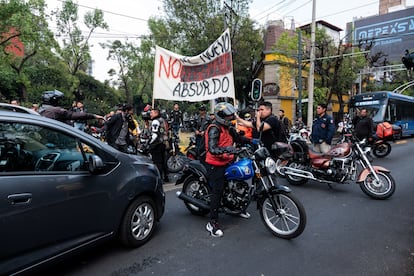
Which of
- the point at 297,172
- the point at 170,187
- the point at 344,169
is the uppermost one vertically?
the point at 344,169

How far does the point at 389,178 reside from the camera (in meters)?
5.19

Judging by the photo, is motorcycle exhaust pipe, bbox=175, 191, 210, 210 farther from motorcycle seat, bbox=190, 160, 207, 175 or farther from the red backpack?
the red backpack

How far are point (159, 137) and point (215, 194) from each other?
8.70ft

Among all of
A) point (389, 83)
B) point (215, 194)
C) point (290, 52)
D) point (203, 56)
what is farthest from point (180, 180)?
point (389, 83)

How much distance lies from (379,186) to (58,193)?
527 centimetres

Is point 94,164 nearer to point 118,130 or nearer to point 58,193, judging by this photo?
point 58,193

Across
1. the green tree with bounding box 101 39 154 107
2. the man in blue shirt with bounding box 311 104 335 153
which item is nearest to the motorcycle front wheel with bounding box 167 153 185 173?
the man in blue shirt with bounding box 311 104 335 153

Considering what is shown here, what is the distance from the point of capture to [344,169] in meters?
5.59

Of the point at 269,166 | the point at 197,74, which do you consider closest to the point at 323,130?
the point at 197,74

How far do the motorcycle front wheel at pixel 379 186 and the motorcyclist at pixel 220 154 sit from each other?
3.13 meters

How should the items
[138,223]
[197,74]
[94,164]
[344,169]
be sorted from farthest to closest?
[197,74]
[344,169]
[138,223]
[94,164]

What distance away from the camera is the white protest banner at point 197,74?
20.7 ft

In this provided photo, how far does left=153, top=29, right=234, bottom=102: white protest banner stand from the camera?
6.30 m

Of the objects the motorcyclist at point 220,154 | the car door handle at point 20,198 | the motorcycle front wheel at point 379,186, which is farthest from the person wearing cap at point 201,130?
the motorcycle front wheel at point 379,186
